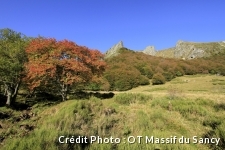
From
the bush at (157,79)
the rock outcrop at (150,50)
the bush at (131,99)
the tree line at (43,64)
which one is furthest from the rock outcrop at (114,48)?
the bush at (131,99)

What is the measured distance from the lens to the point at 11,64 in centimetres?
1819

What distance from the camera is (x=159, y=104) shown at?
17312 mm

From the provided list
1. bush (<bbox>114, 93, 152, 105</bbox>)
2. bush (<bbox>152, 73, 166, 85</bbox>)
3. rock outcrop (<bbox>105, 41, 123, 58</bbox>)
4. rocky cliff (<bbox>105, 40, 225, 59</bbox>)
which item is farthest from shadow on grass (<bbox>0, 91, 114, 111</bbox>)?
rocky cliff (<bbox>105, 40, 225, 59</bbox>)

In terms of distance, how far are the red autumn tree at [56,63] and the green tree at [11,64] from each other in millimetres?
715

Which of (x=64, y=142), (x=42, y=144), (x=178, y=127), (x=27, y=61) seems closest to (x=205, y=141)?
(x=178, y=127)

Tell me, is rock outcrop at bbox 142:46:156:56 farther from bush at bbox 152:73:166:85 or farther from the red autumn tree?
the red autumn tree

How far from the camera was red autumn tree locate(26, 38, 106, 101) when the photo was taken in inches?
781

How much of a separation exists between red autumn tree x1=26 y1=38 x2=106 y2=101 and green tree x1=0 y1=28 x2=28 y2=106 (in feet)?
2.35

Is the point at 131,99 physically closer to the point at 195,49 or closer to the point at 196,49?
the point at 196,49

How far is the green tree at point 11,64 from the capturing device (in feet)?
60.0

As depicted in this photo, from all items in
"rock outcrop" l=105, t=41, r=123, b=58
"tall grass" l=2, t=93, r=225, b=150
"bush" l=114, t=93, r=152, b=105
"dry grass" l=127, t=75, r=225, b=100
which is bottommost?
"tall grass" l=2, t=93, r=225, b=150

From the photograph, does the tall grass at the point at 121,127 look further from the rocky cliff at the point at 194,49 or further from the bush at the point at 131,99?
the rocky cliff at the point at 194,49

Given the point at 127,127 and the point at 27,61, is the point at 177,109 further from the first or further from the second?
the point at 27,61

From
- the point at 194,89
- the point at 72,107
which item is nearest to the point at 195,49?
the point at 194,89
